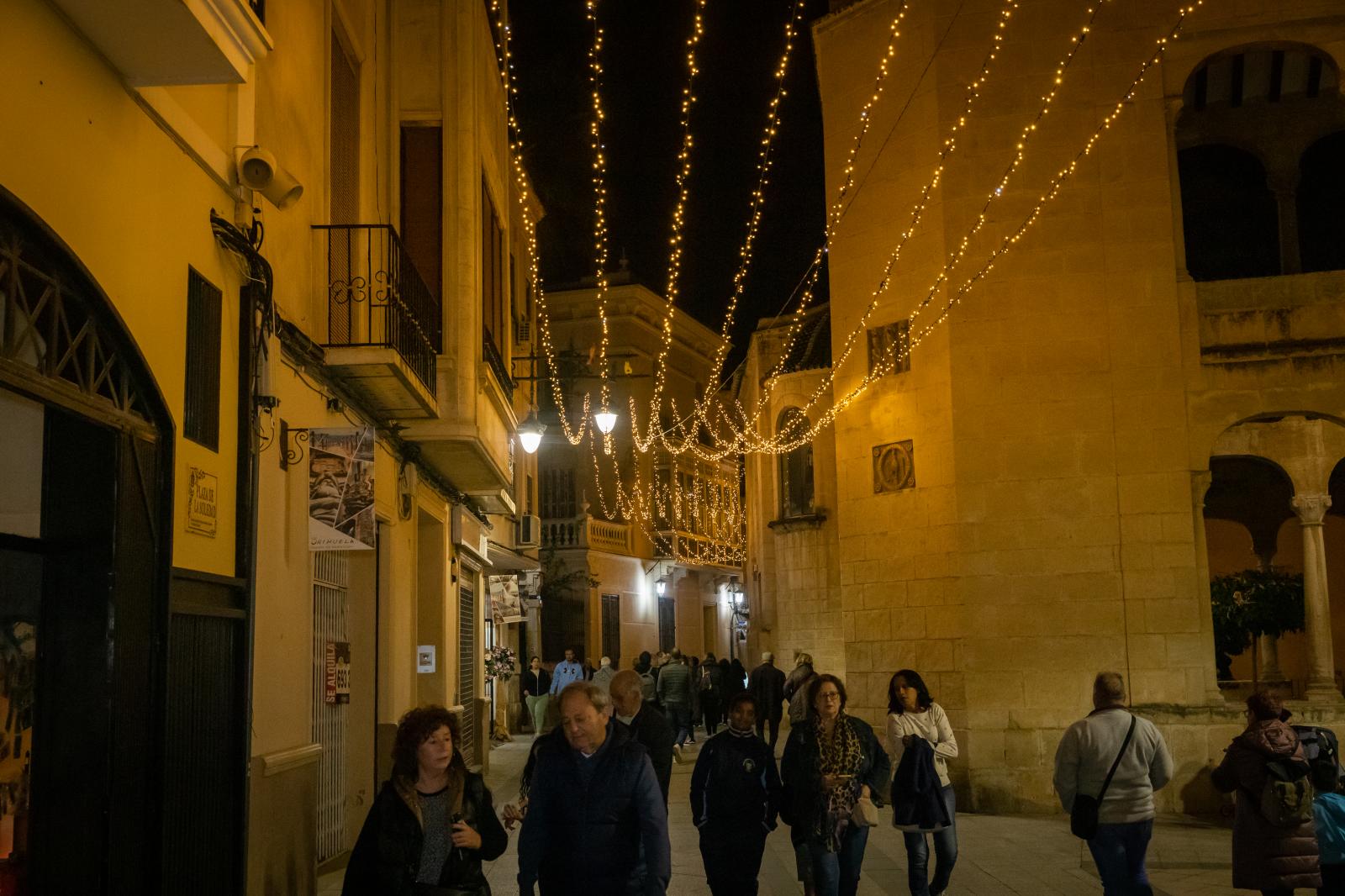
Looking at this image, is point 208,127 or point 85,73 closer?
point 85,73

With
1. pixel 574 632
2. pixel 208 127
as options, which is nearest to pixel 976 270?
pixel 208 127

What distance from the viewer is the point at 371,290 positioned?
9.77 metres

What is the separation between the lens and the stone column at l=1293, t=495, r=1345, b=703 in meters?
14.4

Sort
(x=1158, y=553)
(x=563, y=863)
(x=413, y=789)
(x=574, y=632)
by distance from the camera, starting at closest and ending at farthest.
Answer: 1. (x=413, y=789)
2. (x=563, y=863)
3. (x=1158, y=553)
4. (x=574, y=632)

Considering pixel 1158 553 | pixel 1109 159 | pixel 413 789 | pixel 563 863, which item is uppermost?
pixel 1109 159

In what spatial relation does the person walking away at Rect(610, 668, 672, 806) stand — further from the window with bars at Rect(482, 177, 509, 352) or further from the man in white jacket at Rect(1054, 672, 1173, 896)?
the window with bars at Rect(482, 177, 509, 352)

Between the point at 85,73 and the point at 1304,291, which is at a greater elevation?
the point at 1304,291

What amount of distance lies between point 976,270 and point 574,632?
21.5 m

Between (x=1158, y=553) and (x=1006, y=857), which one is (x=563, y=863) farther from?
(x=1158, y=553)

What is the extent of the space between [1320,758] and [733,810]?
3.34 m

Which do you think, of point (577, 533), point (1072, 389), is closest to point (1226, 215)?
point (1072, 389)

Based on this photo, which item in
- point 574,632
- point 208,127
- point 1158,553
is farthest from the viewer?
point 574,632

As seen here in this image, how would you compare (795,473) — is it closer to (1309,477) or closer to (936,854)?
(1309,477)

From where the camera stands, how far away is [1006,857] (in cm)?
1132
